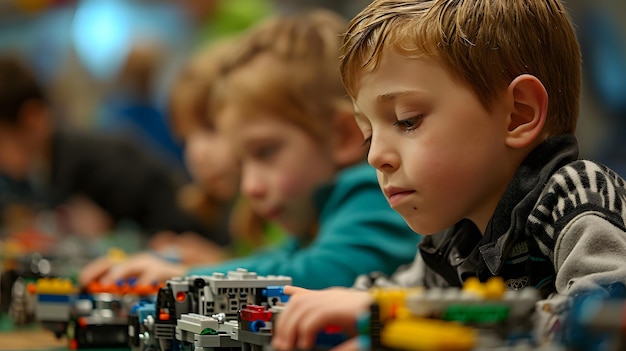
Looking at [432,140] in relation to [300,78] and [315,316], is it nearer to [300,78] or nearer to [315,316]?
[315,316]

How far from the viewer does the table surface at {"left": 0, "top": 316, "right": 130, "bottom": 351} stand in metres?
1.36

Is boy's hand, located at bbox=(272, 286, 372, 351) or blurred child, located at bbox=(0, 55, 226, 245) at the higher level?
blurred child, located at bbox=(0, 55, 226, 245)

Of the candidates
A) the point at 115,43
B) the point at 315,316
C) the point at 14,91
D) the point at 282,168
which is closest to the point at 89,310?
the point at 282,168

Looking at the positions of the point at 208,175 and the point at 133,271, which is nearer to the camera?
the point at 133,271

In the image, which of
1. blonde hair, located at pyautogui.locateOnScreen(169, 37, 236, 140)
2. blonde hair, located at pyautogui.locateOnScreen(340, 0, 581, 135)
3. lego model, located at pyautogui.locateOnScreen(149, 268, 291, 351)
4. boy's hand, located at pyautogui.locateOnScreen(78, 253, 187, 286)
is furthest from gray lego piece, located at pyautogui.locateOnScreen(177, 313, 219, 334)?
blonde hair, located at pyautogui.locateOnScreen(169, 37, 236, 140)

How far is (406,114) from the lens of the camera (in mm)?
930

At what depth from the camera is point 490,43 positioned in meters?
0.93

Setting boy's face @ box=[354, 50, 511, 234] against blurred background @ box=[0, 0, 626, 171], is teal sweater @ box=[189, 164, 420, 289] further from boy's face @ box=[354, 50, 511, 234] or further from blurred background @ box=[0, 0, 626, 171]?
blurred background @ box=[0, 0, 626, 171]

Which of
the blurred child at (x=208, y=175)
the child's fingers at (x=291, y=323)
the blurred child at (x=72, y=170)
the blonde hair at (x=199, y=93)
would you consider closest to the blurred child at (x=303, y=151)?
the blurred child at (x=208, y=175)

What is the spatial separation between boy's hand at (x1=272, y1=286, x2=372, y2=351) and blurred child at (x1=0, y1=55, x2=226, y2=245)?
100.0 inches

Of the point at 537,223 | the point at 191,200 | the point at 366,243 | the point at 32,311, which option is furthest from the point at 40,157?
the point at 537,223

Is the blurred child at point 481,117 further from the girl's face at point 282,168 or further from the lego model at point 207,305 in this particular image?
the girl's face at point 282,168

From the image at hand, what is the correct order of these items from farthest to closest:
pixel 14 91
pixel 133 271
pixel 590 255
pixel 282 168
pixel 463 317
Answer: pixel 14 91, pixel 282 168, pixel 133 271, pixel 590 255, pixel 463 317

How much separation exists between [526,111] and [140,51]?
14.6 ft
